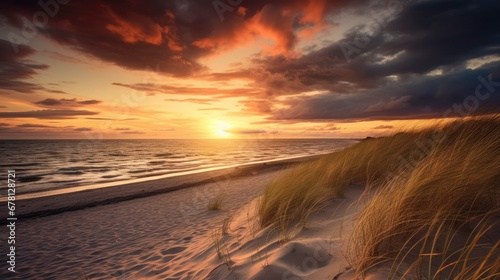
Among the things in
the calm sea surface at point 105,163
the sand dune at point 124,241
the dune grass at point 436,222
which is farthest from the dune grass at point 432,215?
the calm sea surface at point 105,163

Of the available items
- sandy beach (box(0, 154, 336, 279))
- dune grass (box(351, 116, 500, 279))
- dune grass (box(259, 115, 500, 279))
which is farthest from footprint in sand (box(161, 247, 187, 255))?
dune grass (box(351, 116, 500, 279))

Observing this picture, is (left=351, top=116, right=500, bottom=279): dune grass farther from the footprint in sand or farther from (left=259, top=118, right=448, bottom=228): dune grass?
the footprint in sand

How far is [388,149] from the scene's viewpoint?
5.62 metres

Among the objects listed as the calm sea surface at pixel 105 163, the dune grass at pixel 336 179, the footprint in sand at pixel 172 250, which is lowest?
the calm sea surface at pixel 105 163

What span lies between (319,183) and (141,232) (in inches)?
184

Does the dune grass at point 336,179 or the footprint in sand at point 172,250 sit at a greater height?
the dune grass at point 336,179

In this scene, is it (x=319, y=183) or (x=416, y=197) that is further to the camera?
(x=319, y=183)

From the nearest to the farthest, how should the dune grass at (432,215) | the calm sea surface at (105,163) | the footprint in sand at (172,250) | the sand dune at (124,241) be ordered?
the dune grass at (432,215), the sand dune at (124,241), the footprint in sand at (172,250), the calm sea surface at (105,163)

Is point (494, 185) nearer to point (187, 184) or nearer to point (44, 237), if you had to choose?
point (44, 237)

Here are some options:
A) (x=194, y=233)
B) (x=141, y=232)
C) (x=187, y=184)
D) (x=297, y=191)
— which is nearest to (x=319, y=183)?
(x=297, y=191)

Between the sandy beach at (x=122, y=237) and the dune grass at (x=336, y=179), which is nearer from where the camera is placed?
the dune grass at (x=336, y=179)

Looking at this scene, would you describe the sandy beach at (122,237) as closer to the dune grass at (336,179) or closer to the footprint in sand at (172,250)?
the footprint in sand at (172,250)

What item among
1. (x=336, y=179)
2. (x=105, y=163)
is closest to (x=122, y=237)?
(x=336, y=179)

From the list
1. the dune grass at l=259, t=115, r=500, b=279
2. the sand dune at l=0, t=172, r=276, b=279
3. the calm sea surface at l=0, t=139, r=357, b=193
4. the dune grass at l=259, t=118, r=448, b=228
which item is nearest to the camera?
the dune grass at l=259, t=115, r=500, b=279
